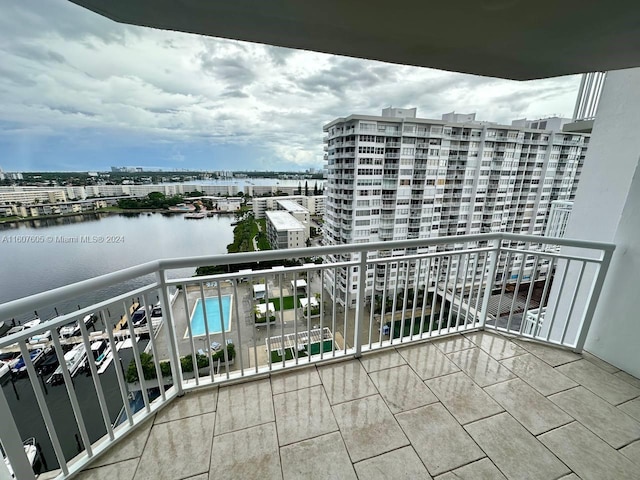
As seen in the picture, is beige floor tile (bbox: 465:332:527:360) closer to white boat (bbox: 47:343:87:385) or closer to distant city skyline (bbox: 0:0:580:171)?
distant city skyline (bbox: 0:0:580:171)

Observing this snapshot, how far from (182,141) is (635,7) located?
4891 mm

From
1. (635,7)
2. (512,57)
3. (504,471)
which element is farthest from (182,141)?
(504,471)

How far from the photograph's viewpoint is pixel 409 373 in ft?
7.12

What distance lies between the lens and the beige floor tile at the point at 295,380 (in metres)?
2.00

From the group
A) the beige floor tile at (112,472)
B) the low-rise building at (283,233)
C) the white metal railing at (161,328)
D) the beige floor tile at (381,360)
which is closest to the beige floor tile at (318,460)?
the white metal railing at (161,328)

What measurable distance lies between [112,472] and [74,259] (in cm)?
147

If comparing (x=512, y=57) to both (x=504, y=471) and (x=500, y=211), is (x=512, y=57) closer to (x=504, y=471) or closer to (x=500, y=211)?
(x=504, y=471)

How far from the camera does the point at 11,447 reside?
1.12 m

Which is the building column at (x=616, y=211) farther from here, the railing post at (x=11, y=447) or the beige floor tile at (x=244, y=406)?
the railing post at (x=11, y=447)

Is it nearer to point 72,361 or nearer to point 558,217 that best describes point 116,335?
point 72,361

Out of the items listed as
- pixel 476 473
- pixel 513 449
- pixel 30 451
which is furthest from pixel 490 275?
pixel 30 451

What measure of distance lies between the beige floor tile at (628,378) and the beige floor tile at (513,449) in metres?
1.30

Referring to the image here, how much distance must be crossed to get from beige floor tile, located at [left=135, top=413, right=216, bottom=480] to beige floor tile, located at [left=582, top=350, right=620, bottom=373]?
3.31 metres

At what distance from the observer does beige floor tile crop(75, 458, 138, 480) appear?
137 centimetres
